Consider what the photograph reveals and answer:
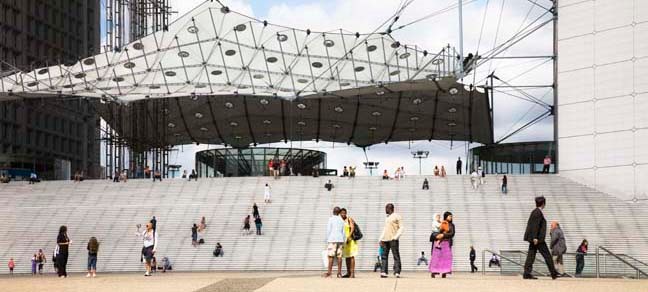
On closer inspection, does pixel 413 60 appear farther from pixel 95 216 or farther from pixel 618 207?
pixel 95 216

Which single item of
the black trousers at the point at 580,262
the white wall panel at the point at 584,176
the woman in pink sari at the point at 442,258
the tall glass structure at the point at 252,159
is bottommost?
the black trousers at the point at 580,262

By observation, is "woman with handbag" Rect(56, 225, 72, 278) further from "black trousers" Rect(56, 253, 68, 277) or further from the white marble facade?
the white marble facade

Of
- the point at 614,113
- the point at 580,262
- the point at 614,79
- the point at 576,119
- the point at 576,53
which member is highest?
the point at 576,53

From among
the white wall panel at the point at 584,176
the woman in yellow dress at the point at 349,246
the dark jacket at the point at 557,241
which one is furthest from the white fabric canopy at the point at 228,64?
the woman in yellow dress at the point at 349,246

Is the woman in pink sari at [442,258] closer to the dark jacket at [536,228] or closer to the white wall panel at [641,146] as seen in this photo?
the dark jacket at [536,228]

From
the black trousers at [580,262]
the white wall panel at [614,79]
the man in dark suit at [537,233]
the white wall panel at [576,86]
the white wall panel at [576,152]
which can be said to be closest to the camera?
the man in dark suit at [537,233]

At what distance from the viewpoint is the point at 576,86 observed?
5675cm

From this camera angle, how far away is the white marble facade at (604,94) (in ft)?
177

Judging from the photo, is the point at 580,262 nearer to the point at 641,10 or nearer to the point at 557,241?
the point at 557,241

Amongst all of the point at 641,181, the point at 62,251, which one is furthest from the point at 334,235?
the point at 641,181

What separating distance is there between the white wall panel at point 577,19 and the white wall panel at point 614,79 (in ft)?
7.83

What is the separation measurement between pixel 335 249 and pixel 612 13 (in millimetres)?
37250

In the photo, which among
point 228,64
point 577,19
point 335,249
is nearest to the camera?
point 335,249

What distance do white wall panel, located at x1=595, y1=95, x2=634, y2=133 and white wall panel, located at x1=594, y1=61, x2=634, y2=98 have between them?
0.35 metres
